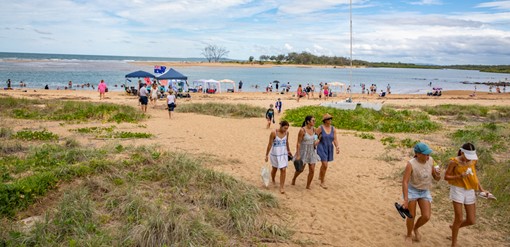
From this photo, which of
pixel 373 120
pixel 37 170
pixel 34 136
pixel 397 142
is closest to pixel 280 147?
pixel 37 170

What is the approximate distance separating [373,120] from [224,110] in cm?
745

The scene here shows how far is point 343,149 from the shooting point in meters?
12.5

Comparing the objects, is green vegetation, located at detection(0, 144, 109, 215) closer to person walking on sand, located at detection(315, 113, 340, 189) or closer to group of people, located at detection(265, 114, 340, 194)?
group of people, located at detection(265, 114, 340, 194)

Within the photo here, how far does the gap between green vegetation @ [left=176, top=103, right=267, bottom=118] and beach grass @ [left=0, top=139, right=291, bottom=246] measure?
11583mm

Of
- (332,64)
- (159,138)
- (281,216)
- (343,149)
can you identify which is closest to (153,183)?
(281,216)

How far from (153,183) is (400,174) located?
567 cm

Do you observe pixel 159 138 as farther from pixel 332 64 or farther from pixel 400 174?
pixel 332 64

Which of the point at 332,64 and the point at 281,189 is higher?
the point at 332,64

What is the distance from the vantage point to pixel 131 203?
611 cm

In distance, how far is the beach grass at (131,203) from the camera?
5.28 m

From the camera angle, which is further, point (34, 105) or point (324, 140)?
point (34, 105)

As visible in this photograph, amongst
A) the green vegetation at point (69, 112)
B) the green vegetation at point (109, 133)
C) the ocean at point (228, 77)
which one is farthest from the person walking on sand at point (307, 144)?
the ocean at point (228, 77)

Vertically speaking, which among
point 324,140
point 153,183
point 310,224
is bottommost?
point 310,224

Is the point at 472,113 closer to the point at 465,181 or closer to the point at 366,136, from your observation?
the point at 366,136
